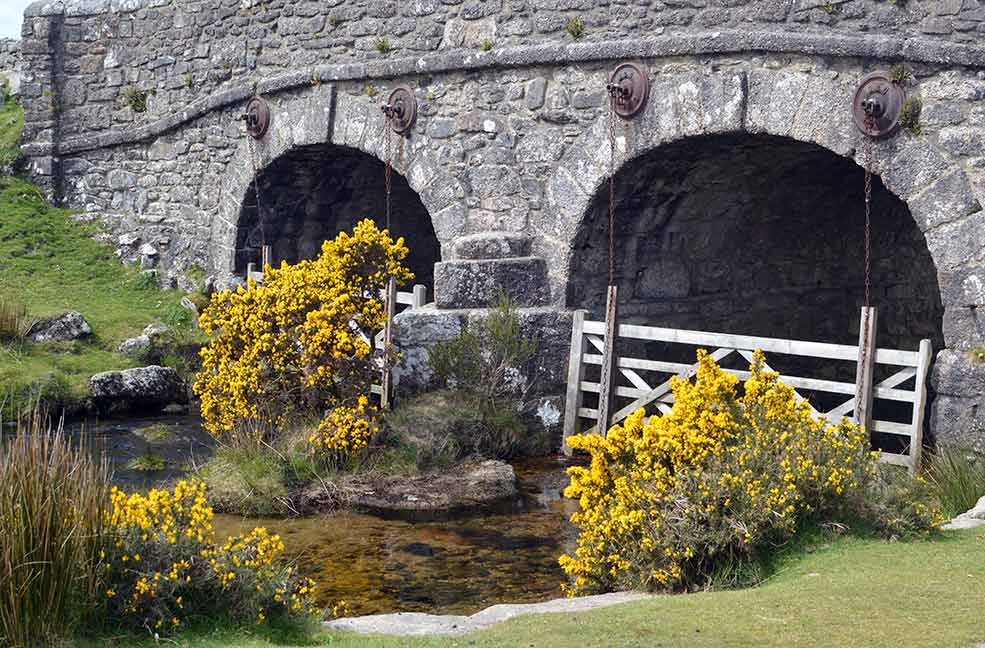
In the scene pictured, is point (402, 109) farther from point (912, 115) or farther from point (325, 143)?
point (912, 115)

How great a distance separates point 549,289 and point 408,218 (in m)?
5.37

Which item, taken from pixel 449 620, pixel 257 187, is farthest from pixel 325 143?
pixel 449 620

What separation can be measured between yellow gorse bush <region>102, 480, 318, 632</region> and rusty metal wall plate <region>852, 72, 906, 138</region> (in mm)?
5886

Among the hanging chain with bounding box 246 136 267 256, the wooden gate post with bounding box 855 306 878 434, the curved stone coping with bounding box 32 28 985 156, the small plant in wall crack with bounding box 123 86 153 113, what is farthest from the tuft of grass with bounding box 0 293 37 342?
the wooden gate post with bounding box 855 306 878 434

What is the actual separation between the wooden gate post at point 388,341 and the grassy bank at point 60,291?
133 inches

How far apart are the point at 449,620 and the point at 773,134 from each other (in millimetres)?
5814

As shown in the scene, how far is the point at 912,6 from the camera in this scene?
30.9ft

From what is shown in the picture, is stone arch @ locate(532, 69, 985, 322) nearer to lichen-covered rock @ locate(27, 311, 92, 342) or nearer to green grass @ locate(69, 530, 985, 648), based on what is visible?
green grass @ locate(69, 530, 985, 648)

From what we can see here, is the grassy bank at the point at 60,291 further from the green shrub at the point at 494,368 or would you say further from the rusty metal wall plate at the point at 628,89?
the rusty metal wall plate at the point at 628,89

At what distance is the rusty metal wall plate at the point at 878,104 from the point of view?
31.0ft

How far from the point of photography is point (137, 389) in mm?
12867

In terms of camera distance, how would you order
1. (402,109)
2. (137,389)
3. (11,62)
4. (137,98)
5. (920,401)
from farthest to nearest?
(11,62) < (137,98) < (137,389) < (402,109) < (920,401)

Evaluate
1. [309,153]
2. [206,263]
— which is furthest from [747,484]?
[206,263]

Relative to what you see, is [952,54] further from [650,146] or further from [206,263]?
Answer: [206,263]
